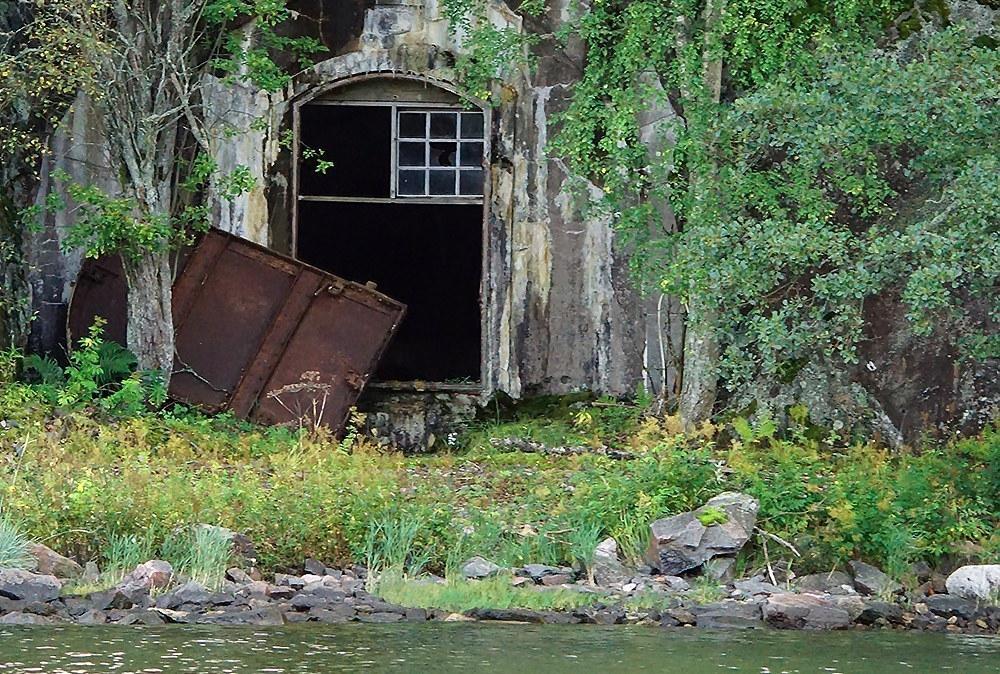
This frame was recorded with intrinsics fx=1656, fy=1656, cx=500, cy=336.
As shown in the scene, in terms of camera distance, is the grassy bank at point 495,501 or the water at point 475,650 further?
the grassy bank at point 495,501

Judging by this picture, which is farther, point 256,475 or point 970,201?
point 256,475

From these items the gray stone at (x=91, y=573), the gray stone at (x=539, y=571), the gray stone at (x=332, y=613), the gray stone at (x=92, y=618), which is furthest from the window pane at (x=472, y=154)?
the gray stone at (x=92, y=618)

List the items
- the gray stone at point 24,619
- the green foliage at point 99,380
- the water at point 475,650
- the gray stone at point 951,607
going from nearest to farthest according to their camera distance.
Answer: the water at point 475,650
the gray stone at point 24,619
the gray stone at point 951,607
the green foliage at point 99,380

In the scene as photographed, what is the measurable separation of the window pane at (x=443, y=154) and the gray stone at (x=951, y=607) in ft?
22.8

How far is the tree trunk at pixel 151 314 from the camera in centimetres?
1288

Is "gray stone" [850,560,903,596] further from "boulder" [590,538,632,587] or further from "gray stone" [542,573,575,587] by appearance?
"gray stone" [542,573,575,587]

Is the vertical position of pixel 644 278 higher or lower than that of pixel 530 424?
higher

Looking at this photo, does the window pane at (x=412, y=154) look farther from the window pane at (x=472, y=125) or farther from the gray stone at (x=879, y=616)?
the gray stone at (x=879, y=616)

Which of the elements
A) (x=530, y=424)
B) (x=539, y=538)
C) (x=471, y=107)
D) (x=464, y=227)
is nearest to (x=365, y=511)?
(x=539, y=538)

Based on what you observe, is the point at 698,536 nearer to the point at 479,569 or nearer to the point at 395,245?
the point at 479,569

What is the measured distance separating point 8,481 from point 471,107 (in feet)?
18.7

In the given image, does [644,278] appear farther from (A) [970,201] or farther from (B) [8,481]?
(B) [8,481]

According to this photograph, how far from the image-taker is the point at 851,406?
489 inches

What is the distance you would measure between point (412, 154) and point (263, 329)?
2283mm
